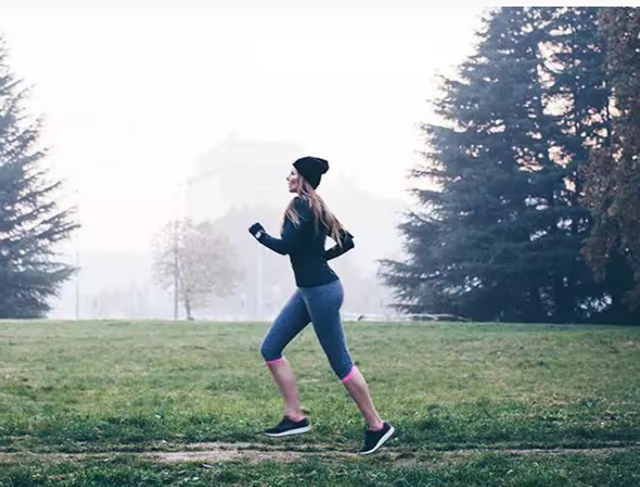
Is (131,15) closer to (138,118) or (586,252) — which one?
(586,252)

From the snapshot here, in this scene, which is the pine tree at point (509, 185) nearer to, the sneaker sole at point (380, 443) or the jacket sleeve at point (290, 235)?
the sneaker sole at point (380, 443)

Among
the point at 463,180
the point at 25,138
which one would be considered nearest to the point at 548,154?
the point at 463,180

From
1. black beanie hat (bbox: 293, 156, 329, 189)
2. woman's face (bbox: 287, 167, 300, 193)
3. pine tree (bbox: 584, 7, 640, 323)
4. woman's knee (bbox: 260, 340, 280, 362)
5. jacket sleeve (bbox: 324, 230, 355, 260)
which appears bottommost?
woman's knee (bbox: 260, 340, 280, 362)

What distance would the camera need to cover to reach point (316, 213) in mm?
6801

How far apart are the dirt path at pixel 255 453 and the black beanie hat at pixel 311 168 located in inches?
→ 75.3

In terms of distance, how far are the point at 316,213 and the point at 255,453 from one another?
1.74m

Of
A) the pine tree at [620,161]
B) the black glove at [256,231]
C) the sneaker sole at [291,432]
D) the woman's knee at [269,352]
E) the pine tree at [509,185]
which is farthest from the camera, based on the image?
the pine tree at [509,185]

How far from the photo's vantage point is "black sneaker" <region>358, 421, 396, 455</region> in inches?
267

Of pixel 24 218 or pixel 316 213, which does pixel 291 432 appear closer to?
pixel 316 213

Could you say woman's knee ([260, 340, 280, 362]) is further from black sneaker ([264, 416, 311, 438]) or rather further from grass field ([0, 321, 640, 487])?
grass field ([0, 321, 640, 487])

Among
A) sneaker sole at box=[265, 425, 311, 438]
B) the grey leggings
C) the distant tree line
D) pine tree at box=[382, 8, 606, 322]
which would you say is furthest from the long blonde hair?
pine tree at box=[382, 8, 606, 322]

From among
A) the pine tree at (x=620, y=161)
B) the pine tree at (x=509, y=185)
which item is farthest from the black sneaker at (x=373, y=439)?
the pine tree at (x=509, y=185)

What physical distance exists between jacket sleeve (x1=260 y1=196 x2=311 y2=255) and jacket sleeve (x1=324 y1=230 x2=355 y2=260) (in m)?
0.30

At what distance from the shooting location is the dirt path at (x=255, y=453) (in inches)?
257
